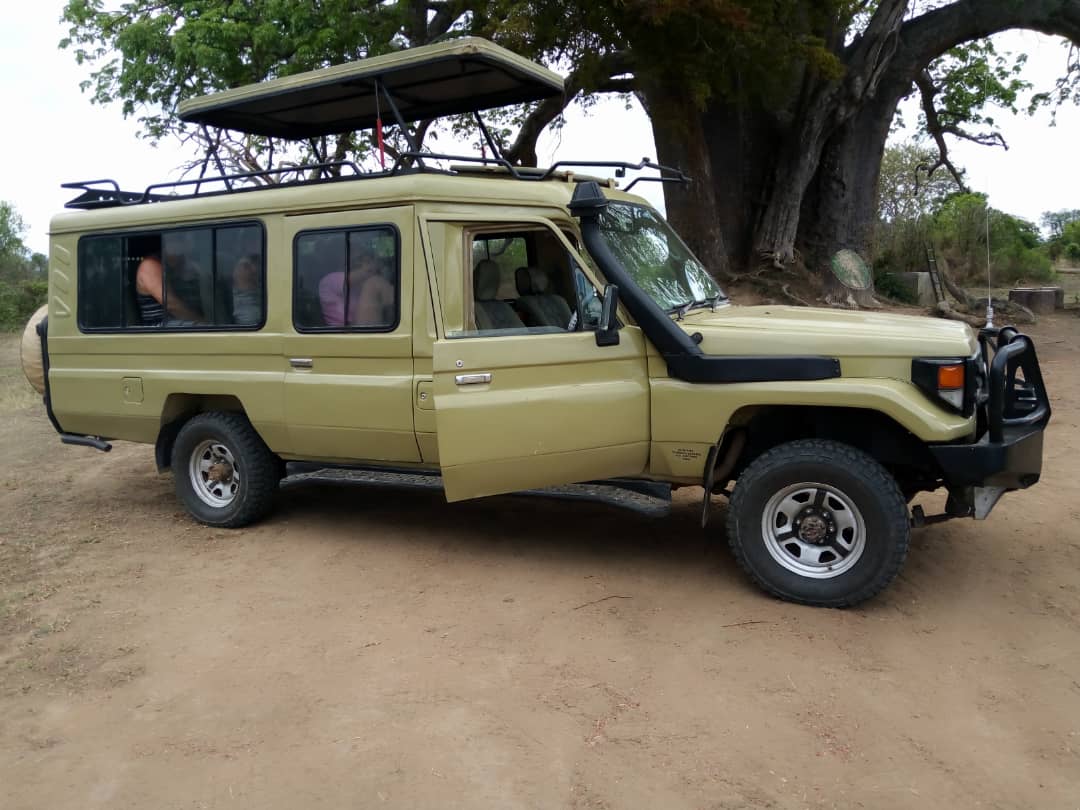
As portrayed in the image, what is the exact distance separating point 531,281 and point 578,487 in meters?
1.23

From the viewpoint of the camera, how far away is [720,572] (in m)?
5.28

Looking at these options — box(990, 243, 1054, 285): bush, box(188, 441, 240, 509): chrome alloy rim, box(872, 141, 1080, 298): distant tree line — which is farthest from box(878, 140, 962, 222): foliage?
box(188, 441, 240, 509): chrome alloy rim

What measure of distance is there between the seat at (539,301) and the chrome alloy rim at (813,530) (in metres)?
1.48

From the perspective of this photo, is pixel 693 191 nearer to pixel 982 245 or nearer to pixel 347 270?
pixel 347 270

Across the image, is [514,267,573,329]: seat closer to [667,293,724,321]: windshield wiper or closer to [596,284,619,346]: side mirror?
[596,284,619,346]: side mirror

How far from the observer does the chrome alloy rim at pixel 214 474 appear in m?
6.49

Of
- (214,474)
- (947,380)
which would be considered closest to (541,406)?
(947,380)

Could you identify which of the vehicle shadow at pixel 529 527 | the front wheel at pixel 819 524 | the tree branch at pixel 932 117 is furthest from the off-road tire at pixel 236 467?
the tree branch at pixel 932 117

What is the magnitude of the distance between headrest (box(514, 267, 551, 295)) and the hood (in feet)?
2.81

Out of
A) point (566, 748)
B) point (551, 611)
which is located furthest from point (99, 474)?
point (566, 748)

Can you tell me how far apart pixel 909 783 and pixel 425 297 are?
11.2 ft

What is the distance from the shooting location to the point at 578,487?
5.37 metres

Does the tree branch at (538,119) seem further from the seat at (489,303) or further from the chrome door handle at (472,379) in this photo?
the chrome door handle at (472,379)

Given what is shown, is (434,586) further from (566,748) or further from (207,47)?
(207,47)
